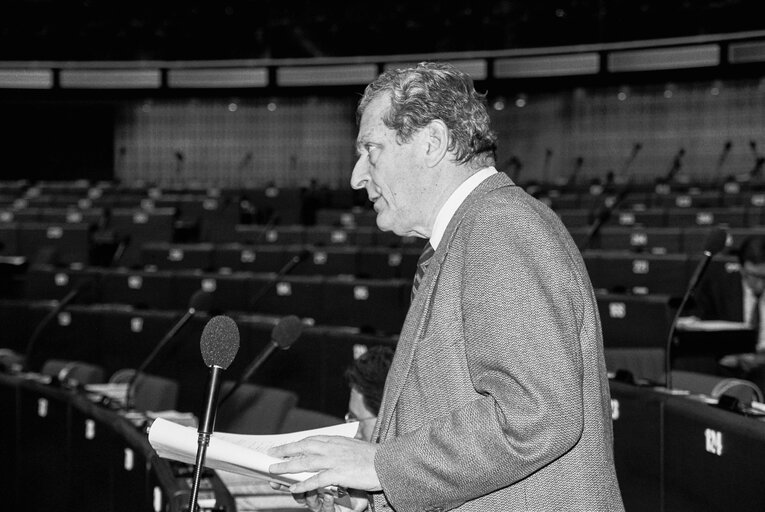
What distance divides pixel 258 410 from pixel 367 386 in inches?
66.0

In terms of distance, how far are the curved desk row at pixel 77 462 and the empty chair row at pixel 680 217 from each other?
5.71 meters

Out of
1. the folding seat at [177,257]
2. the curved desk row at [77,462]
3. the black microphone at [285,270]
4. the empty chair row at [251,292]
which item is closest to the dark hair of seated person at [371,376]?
the curved desk row at [77,462]

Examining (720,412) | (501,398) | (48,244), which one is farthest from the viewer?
(48,244)

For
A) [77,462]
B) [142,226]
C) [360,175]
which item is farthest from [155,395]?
[142,226]

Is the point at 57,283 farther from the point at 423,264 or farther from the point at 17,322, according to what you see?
the point at 423,264

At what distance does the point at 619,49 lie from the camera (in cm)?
A: 1541

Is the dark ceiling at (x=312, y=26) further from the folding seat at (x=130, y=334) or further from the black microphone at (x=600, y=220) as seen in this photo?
the folding seat at (x=130, y=334)

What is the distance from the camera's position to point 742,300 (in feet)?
22.5

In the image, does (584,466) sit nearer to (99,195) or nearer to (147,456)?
(147,456)

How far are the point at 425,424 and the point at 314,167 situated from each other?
18033 millimetres

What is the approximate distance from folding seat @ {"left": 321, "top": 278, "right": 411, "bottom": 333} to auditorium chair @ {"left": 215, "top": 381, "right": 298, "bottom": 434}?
276 centimetres

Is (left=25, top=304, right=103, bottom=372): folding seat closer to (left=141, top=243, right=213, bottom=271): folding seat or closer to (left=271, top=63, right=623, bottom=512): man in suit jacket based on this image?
(left=141, top=243, right=213, bottom=271): folding seat

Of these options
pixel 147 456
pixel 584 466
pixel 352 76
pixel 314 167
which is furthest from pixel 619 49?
pixel 584 466

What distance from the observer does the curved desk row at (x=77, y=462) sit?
2.97 metres
